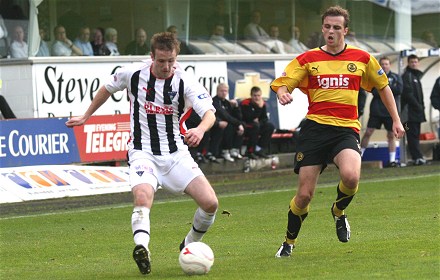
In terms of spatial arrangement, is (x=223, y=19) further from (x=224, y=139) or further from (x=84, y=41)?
(x=84, y=41)

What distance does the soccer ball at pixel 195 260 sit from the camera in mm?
9750

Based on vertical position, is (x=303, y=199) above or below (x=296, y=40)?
below

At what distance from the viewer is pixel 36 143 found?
20797 mm

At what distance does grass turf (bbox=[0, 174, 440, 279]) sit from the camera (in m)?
9.99

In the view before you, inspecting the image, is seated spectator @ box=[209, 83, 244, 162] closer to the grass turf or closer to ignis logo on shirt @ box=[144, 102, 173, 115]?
the grass turf

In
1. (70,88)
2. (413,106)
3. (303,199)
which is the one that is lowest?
(413,106)

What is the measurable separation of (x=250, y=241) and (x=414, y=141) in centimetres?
1406

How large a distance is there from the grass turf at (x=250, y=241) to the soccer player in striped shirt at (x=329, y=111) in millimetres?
532

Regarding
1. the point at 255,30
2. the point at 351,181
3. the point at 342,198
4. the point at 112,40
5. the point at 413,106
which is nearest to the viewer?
the point at 351,181

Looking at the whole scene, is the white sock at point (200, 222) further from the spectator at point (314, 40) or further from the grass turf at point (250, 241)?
the spectator at point (314, 40)

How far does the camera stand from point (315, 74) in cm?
1118

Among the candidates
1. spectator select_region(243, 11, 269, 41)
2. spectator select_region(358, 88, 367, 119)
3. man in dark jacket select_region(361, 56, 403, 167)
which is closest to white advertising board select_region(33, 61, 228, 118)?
spectator select_region(243, 11, 269, 41)

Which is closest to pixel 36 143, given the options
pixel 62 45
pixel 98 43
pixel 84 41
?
pixel 62 45

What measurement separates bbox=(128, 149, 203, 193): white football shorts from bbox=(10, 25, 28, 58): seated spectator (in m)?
12.9
